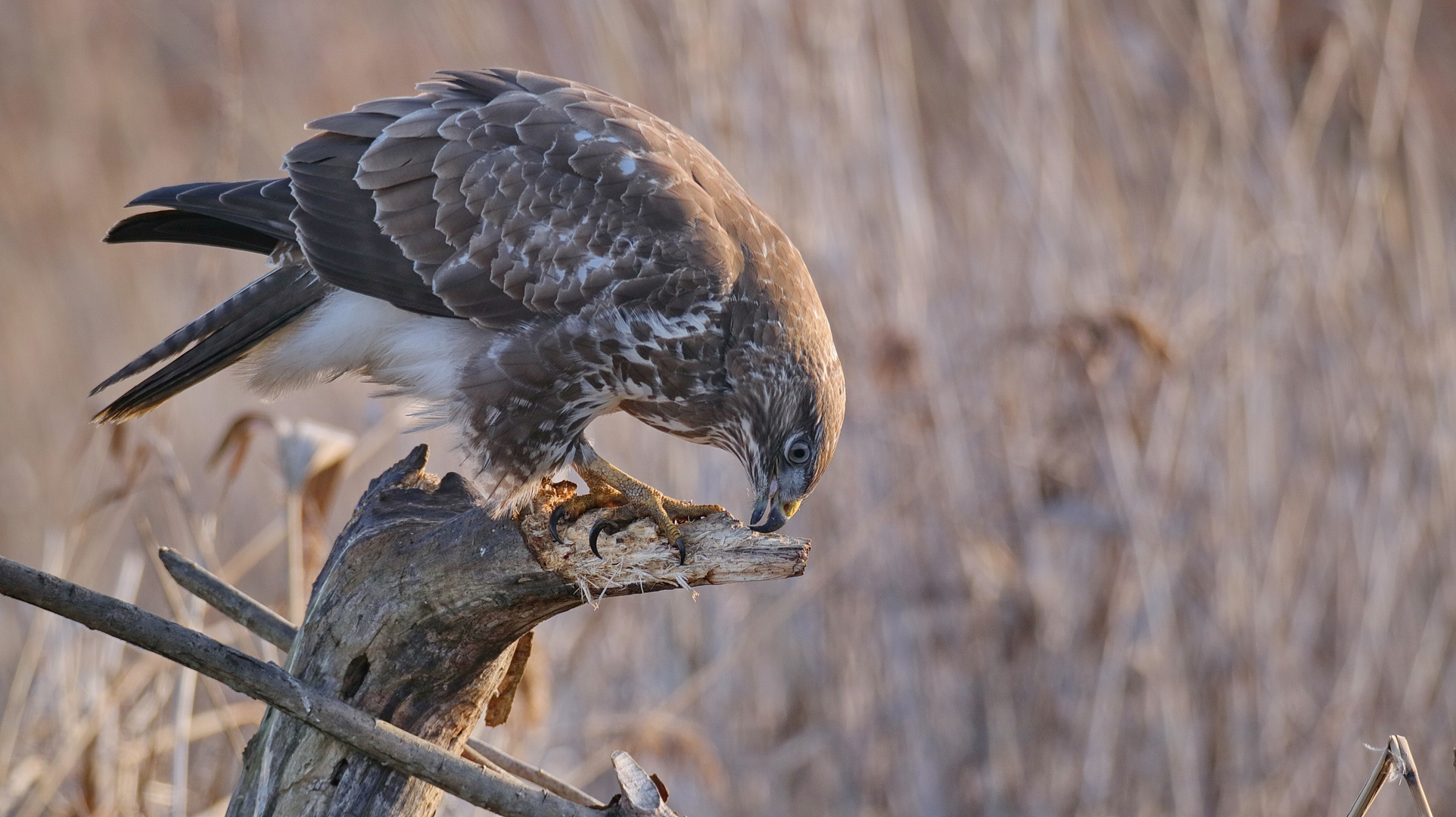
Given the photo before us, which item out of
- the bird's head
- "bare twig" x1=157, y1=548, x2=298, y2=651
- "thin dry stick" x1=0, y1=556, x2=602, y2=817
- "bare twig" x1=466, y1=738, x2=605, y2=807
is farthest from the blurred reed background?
"thin dry stick" x1=0, y1=556, x2=602, y2=817

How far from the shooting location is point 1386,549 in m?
3.61

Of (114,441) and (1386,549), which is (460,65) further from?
(1386,549)

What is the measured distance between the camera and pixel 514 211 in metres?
2.39

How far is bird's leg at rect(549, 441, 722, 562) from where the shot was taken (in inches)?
83.5

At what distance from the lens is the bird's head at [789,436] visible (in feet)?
7.75

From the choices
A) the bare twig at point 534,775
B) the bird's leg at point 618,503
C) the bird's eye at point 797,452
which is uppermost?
the bird's eye at point 797,452

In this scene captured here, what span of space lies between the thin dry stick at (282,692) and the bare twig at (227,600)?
421 millimetres

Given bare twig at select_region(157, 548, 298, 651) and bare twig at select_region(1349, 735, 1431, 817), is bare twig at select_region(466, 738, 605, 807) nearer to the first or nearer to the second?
bare twig at select_region(157, 548, 298, 651)

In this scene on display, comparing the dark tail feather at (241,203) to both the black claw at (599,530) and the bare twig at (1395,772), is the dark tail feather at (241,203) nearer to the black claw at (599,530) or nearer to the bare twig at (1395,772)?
the black claw at (599,530)

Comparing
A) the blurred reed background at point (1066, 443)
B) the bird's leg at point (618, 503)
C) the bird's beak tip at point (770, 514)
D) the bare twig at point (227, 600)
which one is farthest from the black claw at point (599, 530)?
the blurred reed background at point (1066, 443)

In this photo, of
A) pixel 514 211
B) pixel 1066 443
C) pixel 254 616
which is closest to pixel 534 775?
pixel 254 616

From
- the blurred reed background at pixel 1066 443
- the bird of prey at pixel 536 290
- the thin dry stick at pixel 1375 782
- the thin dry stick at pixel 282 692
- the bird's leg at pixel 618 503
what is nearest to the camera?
the thin dry stick at pixel 282 692

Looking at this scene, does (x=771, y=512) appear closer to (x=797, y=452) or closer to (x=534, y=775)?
(x=797, y=452)

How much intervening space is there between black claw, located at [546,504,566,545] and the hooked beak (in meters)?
0.43
